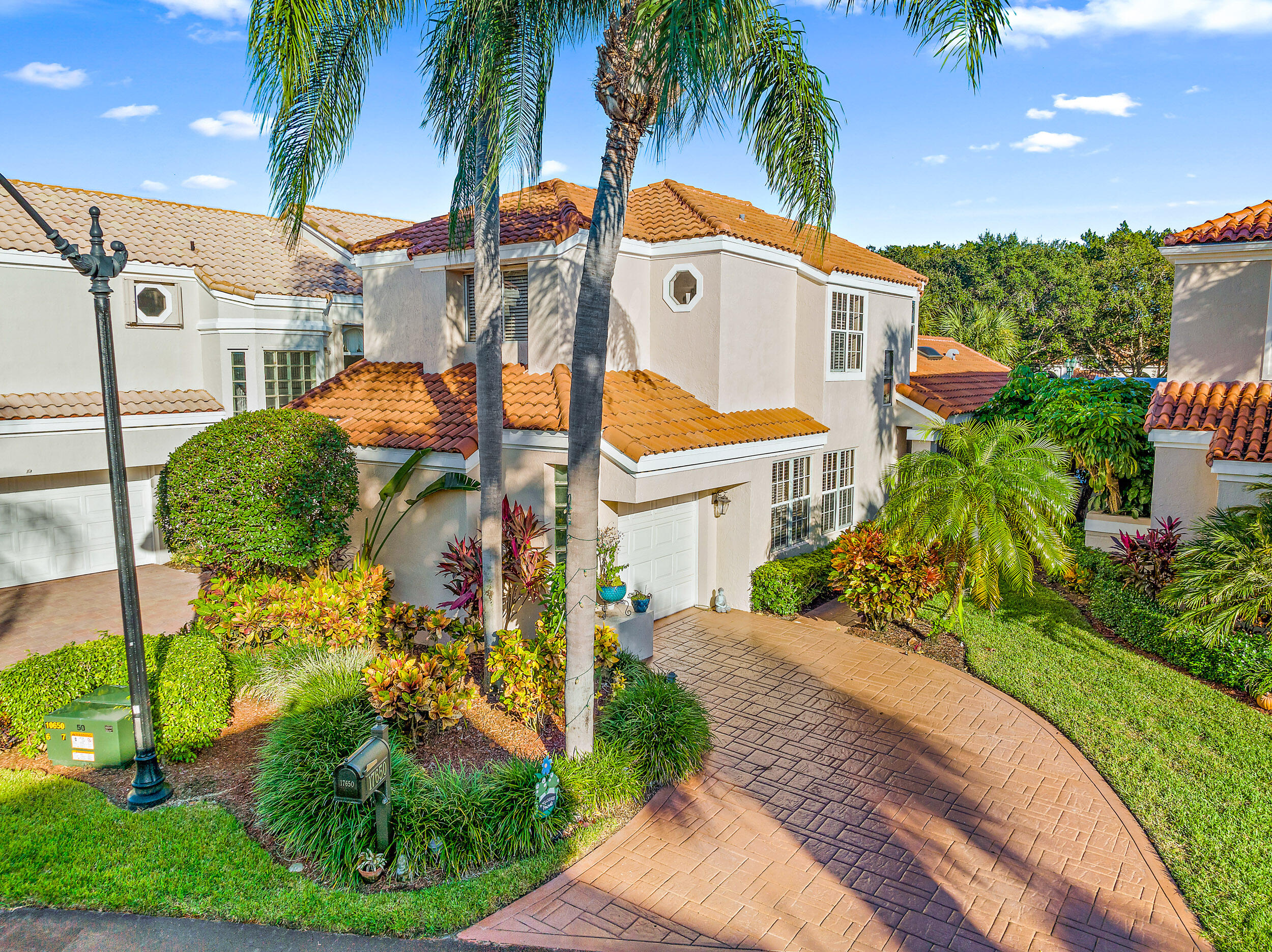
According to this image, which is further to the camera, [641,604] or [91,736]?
[641,604]

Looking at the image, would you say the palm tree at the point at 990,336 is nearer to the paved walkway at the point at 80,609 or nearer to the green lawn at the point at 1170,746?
the green lawn at the point at 1170,746

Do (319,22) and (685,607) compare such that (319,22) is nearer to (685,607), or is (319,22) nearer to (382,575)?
(382,575)

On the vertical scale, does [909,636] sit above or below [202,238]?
below

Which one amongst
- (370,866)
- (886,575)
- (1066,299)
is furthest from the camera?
(1066,299)

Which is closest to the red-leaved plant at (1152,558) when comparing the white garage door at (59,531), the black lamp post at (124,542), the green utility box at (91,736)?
the black lamp post at (124,542)

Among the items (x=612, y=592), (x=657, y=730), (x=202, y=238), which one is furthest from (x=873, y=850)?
(x=202, y=238)

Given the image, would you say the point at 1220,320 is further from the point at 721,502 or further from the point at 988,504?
the point at 721,502

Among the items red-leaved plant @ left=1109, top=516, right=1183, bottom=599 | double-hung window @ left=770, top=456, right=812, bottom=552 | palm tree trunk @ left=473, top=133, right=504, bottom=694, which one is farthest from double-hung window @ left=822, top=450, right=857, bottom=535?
palm tree trunk @ left=473, top=133, right=504, bottom=694

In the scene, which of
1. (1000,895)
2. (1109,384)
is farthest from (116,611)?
(1109,384)
